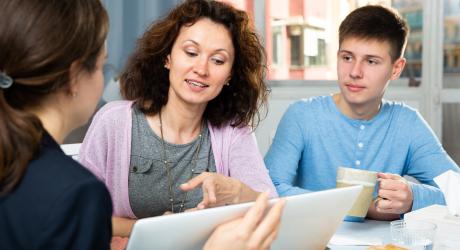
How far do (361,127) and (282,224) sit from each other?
3.08 feet

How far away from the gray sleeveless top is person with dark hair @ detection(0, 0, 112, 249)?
2.57 ft

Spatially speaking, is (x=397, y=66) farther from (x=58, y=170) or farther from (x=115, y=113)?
(x=58, y=170)

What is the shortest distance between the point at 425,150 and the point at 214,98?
2.23 ft

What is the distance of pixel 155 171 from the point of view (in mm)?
1688

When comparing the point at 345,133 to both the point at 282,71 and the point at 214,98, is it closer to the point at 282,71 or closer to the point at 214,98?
the point at 214,98

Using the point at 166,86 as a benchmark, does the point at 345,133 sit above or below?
below

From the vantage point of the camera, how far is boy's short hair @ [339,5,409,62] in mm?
1872

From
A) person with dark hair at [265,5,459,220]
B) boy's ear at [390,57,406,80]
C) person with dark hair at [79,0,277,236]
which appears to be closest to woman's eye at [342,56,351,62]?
person with dark hair at [265,5,459,220]

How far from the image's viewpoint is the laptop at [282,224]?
90 centimetres

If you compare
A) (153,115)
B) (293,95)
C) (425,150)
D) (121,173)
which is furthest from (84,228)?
(293,95)

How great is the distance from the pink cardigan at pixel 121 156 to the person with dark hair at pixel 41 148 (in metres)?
0.75

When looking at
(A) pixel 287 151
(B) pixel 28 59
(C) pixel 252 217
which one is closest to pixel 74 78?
(B) pixel 28 59

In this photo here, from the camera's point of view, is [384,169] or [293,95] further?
[293,95]

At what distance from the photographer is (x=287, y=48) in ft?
11.9
